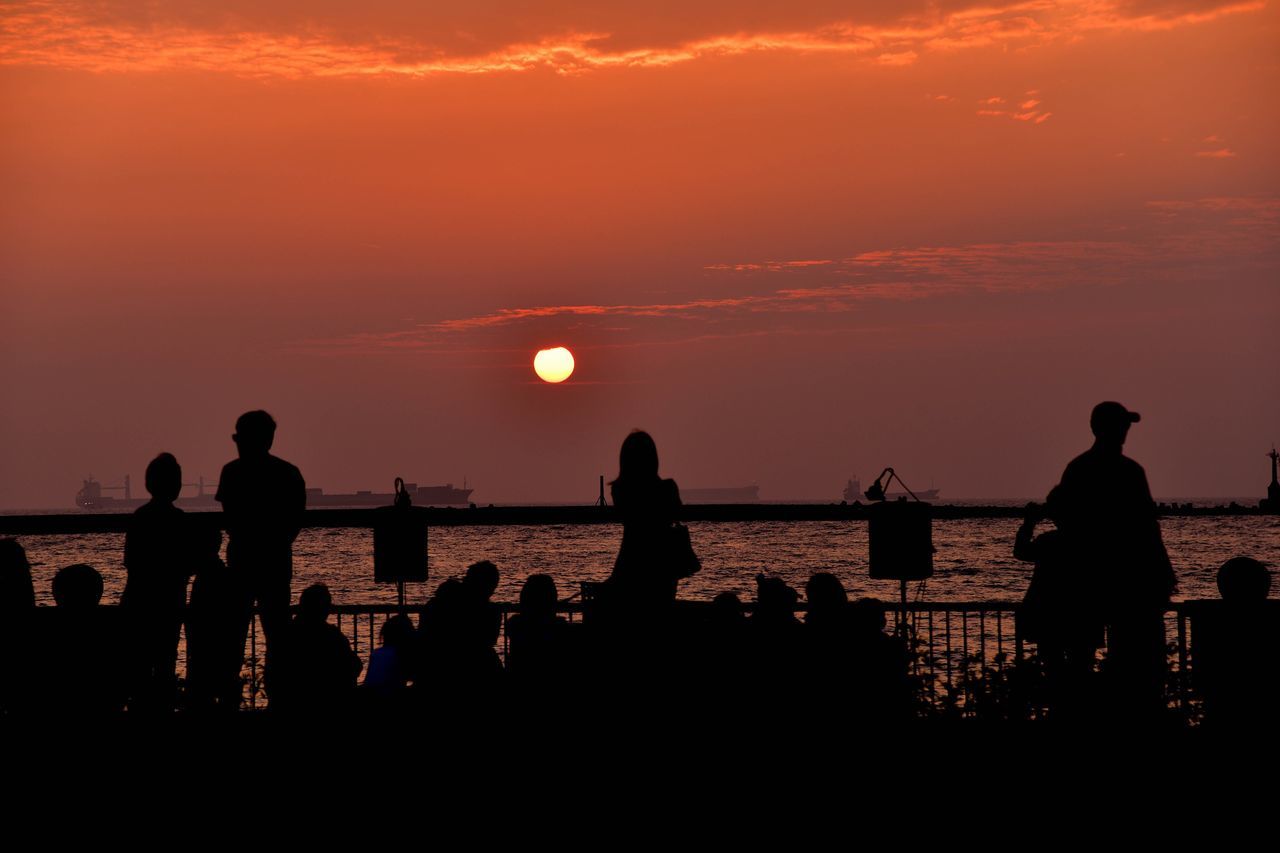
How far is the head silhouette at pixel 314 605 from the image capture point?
9188 millimetres

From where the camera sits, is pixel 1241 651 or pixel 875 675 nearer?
pixel 875 675

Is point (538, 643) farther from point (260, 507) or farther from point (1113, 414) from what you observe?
point (1113, 414)

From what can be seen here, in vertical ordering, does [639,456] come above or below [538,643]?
above

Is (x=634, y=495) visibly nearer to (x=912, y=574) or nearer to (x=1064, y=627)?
(x=1064, y=627)

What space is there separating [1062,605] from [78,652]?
6113 mm

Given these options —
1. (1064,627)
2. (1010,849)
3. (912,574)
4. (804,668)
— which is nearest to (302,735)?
(804,668)

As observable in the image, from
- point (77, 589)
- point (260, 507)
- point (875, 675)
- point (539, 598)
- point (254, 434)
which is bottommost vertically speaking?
point (875, 675)

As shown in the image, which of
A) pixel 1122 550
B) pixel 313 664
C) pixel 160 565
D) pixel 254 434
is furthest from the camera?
pixel 160 565

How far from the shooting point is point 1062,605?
8898 mm

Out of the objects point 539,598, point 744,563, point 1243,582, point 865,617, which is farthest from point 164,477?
point 744,563

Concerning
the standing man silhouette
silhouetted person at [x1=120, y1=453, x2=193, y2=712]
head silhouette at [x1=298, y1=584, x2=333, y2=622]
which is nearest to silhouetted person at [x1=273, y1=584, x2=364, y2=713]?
head silhouette at [x1=298, y1=584, x2=333, y2=622]

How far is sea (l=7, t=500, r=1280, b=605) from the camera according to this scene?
60.0 m

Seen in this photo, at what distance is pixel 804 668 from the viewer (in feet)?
26.5

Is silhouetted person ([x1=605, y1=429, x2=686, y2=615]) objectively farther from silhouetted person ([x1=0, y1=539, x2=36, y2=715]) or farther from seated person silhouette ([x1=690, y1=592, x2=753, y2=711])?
silhouetted person ([x1=0, y1=539, x2=36, y2=715])
